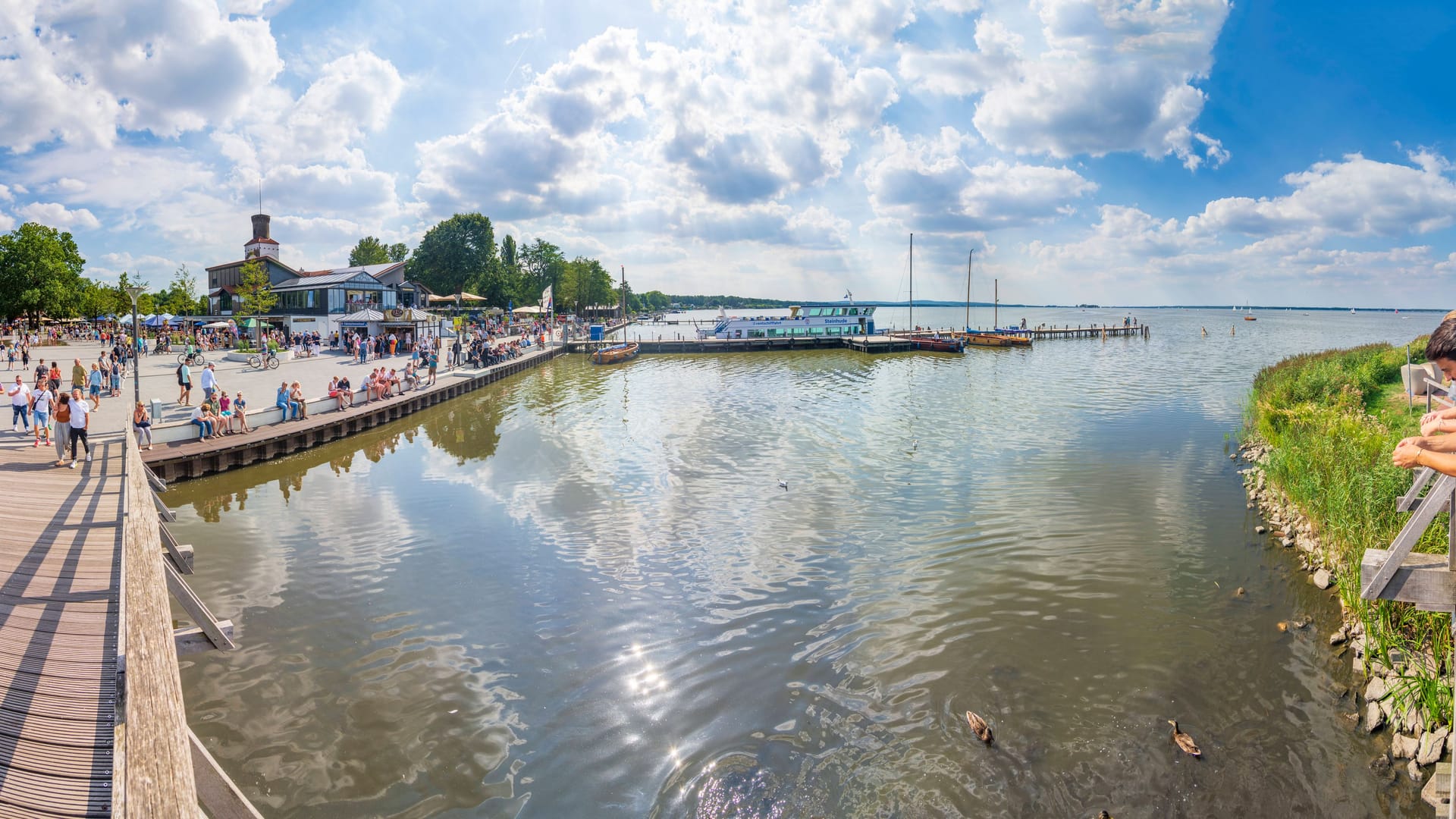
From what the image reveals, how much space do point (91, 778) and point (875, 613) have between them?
9999 mm

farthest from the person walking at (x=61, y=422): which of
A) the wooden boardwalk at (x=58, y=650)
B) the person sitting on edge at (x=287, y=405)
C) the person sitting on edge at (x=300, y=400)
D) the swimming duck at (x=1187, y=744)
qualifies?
the swimming duck at (x=1187, y=744)

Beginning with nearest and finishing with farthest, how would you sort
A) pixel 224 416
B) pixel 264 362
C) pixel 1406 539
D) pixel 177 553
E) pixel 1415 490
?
pixel 1406 539 → pixel 1415 490 → pixel 177 553 → pixel 224 416 → pixel 264 362

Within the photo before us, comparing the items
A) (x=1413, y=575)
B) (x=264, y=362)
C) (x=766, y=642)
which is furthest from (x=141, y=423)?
(x=1413, y=575)

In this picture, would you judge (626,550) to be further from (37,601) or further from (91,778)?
(91,778)

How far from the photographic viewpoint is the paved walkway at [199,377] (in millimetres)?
26422

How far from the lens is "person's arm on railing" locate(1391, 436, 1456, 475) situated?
12.6 ft

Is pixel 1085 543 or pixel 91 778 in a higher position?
pixel 91 778

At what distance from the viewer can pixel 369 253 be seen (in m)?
134

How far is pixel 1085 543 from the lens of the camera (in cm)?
1549

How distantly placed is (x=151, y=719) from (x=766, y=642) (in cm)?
921

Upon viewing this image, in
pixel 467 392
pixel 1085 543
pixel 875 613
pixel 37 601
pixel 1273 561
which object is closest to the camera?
pixel 37 601

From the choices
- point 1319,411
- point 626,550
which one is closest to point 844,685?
point 626,550

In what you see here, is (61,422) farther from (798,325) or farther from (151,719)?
(798,325)

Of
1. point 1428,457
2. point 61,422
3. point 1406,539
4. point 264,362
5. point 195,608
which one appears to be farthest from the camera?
point 264,362
